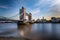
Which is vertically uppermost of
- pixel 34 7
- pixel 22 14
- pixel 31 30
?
pixel 34 7

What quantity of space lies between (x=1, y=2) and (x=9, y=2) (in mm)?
171

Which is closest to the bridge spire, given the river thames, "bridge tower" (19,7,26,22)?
"bridge tower" (19,7,26,22)

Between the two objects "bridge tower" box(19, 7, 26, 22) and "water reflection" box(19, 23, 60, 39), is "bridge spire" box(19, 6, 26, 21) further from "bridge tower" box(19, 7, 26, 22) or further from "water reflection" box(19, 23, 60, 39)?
"water reflection" box(19, 23, 60, 39)

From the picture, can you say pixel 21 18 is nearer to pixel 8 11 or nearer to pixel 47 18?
pixel 8 11

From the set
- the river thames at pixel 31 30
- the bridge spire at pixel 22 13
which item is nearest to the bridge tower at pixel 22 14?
the bridge spire at pixel 22 13

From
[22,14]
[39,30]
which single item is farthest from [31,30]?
[22,14]

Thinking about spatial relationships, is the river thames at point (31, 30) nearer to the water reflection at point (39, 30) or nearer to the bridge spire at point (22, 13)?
the water reflection at point (39, 30)

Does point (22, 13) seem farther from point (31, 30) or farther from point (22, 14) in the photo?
point (31, 30)

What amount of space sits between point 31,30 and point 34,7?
0.46 metres

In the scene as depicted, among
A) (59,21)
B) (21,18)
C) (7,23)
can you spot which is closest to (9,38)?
(7,23)

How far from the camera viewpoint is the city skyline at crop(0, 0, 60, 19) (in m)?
2.00

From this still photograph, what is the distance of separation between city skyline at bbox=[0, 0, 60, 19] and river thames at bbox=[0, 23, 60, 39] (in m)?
0.18

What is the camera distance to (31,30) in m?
2.04

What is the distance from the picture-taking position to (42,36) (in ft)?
6.32
